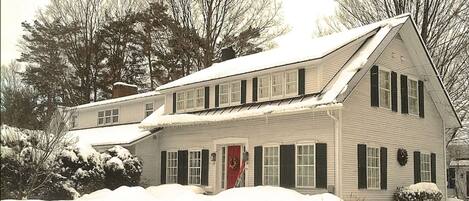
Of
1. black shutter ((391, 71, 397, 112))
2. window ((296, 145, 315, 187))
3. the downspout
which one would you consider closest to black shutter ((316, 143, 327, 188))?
window ((296, 145, 315, 187))

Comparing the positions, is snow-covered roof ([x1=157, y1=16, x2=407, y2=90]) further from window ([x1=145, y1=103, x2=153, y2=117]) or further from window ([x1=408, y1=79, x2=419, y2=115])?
window ([x1=145, y1=103, x2=153, y2=117])

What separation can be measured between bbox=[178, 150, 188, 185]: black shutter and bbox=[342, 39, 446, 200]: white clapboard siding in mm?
7601

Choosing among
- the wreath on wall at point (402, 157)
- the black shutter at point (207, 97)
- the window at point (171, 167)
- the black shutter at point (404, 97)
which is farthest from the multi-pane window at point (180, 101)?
the wreath on wall at point (402, 157)

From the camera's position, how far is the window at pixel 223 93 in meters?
21.1

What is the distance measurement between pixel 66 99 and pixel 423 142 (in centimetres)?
2569

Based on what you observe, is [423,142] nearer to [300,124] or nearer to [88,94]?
[300,124]

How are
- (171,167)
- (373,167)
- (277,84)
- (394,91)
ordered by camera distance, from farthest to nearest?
(171,167) → (394,91) → (277,84) → (373,167)

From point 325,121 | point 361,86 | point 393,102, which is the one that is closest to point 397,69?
point 393,102

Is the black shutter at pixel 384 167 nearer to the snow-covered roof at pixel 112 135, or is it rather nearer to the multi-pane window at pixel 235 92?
the multi-pane window at pixel 235 92

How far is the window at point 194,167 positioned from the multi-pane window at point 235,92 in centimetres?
268

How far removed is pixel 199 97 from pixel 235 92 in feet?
7.43

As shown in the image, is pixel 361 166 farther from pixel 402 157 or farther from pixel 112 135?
pixel 112 135

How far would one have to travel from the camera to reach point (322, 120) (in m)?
17.2

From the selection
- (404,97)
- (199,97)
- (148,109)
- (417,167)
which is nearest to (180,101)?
(199,97)
